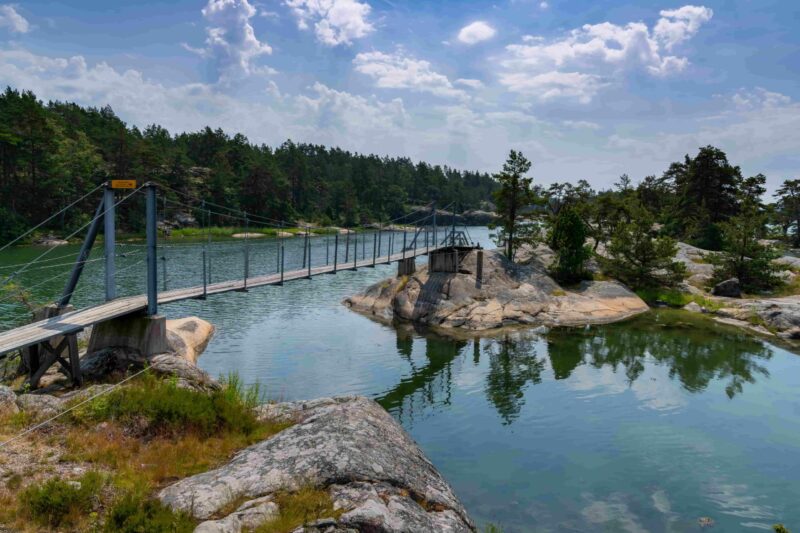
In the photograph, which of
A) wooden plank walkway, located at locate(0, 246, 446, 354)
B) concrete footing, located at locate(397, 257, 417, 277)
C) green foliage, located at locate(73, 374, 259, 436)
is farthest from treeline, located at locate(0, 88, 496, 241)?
green foliage, located at locate(73, 374, 259, 436)

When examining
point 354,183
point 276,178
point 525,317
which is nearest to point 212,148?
point 276,178

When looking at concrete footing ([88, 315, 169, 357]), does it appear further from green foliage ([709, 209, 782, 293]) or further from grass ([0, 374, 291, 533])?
green foliage ([709, 209, 782, 293])

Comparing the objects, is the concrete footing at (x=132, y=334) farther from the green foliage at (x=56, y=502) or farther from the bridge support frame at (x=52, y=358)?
the green foliage at (x=56, y=502)

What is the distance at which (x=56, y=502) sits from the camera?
6871mm

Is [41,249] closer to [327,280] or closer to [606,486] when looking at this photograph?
[327,280]

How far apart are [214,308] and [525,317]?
868 inches

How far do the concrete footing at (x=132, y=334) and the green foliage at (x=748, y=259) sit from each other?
145 feet

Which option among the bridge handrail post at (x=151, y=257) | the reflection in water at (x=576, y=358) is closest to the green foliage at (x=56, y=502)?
the bridge handrail post at (x=151, y=257)

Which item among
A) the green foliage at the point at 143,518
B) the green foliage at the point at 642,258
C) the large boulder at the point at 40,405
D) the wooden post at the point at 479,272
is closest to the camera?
the green foliage at the point at 143,518

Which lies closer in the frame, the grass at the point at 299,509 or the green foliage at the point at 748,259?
the grass at the point at 299,509

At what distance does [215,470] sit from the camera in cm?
855

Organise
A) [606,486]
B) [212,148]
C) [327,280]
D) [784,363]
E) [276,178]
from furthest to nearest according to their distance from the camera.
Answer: [212,148], [276,178], [327,280], [784,363], [606,486]

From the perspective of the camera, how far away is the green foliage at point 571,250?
41.7 meters

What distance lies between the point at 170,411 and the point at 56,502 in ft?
11.3
